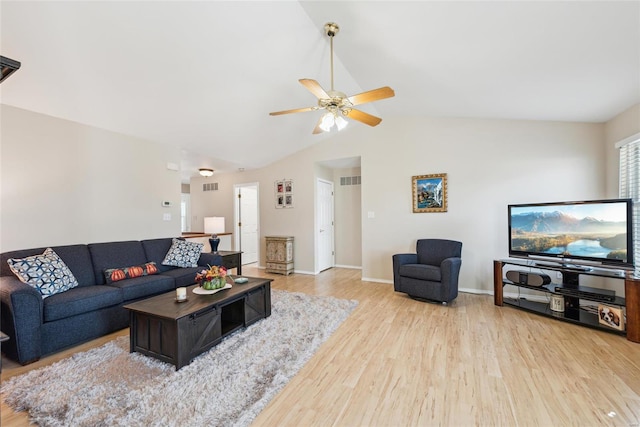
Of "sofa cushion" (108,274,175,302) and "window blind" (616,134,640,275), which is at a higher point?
"window blind" (616,134,640,275)

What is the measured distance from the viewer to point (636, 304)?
2.47m

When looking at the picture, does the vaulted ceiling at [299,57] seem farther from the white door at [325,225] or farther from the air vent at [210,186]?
the air vent at [210,186]

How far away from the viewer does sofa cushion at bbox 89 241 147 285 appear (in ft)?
10.3

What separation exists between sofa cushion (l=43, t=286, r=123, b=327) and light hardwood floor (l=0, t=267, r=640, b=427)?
354mm

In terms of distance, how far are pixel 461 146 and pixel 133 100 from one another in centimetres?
455

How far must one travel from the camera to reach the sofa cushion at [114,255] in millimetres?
3139

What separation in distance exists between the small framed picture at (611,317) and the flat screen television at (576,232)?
0.44 meters

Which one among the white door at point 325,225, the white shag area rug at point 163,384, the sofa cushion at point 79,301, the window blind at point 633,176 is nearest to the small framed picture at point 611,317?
the window blind at point 633,176

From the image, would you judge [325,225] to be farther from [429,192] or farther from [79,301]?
[79,301]

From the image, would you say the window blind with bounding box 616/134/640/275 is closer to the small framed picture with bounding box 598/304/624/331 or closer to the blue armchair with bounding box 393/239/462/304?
the small framed picture with bounding box 598/304/624/331

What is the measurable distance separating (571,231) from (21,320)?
5.45 metres

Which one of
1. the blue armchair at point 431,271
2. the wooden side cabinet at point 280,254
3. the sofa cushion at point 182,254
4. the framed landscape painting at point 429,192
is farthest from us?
the wooden side cabinet at point 280,254

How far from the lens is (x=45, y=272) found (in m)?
2.54

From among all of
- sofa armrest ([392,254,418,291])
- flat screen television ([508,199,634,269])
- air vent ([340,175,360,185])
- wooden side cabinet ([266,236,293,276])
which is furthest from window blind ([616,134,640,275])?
wooden side cabinet ([266,236,293,276])
